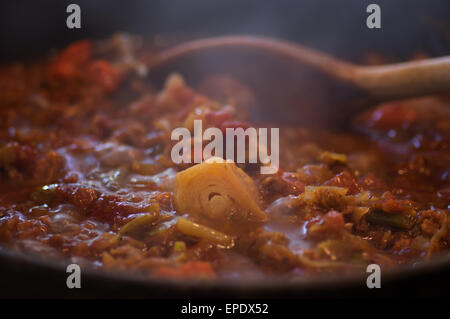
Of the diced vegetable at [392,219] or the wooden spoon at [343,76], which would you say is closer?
the diced vegetable at [392,219]

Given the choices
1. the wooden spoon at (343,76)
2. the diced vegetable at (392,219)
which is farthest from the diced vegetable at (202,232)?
the wooden spoon at (343,76)

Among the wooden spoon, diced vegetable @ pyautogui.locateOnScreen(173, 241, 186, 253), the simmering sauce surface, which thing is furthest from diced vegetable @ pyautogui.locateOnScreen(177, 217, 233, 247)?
the wooden spoon

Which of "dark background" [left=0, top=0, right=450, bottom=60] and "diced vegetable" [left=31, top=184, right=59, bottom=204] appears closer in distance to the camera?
"diced vegetable" [left=31, top=184, right=59, bottom=204]

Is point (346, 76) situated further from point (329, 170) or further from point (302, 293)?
point (302, 293)

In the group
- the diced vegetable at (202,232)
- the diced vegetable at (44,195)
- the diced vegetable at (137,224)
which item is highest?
the diced vegetable at (44,195)

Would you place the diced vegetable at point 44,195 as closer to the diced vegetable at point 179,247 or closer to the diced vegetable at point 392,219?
the diced vegetable at point 179,247

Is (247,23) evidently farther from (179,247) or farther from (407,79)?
(179,247)

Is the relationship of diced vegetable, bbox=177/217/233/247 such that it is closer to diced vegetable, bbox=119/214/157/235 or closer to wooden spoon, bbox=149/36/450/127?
diced vegetable, bbox=119/214/157/235
